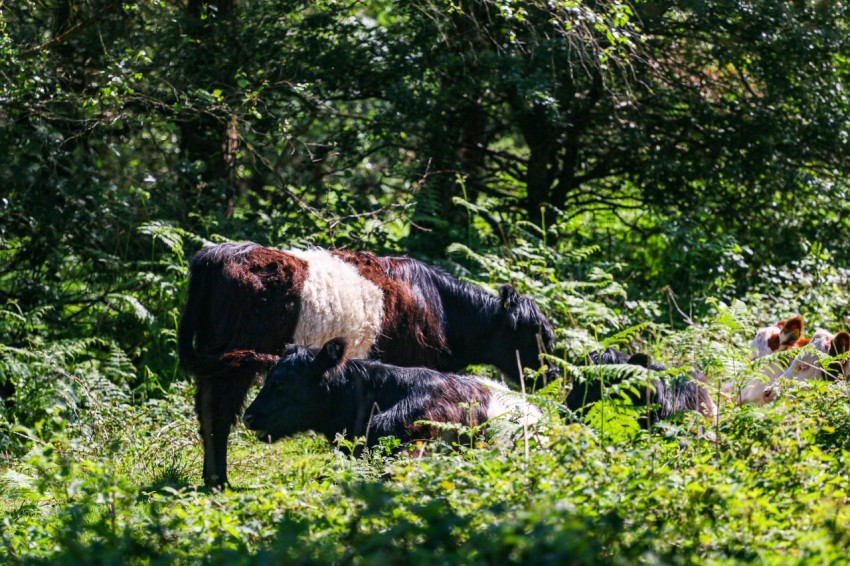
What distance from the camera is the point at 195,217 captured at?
11.5 metres

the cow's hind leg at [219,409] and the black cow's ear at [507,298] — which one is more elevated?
the black cow's ear at [507,298]

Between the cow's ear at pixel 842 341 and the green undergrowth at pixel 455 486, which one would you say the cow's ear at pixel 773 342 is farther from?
the cow's ear at pixel 842 341

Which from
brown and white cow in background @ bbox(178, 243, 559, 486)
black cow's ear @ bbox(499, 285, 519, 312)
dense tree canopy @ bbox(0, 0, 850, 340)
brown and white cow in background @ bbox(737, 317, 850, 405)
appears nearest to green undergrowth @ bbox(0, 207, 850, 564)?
brown and white cow in background @ bbox(737, 317, 850, 405)

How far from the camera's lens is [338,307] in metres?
7.85

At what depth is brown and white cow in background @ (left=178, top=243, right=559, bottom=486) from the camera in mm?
7598

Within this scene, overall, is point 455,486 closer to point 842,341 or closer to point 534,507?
point 534,507

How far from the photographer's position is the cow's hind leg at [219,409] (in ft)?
24.8

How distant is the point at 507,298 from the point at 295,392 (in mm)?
2408

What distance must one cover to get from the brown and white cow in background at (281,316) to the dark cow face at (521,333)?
585 mm

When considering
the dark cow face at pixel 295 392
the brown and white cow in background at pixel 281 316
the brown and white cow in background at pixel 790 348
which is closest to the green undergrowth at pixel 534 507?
the dark cow face at pixel 295 392

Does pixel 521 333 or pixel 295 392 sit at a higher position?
pixel 521 333

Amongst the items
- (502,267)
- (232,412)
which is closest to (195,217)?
(502,267)

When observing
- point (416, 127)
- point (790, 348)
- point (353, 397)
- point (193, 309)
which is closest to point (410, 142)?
point (416, 127)

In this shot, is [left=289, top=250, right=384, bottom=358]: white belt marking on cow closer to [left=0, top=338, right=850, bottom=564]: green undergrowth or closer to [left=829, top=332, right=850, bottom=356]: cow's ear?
[left=0, top=338, right=850, bottom=564]: green undergrowth
